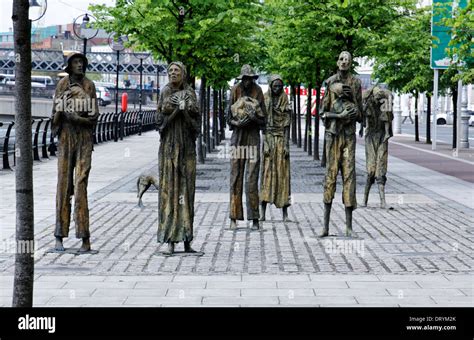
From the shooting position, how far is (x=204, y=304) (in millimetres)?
9789

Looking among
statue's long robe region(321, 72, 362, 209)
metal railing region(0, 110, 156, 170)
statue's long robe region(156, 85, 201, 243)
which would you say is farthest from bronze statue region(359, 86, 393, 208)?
metal railing region(0, 110, 156, 170)

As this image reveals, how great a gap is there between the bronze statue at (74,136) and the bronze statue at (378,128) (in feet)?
23.7

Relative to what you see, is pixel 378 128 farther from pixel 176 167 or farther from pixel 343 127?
pixel 176 167

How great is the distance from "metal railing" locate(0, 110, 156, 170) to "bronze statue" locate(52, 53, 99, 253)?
1453 centimetres

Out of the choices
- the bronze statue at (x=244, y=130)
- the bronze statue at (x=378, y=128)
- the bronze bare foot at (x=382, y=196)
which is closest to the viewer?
the bronze statue at (x=244, y=130)

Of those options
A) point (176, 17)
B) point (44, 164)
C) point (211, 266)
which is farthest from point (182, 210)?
point (44, 164)

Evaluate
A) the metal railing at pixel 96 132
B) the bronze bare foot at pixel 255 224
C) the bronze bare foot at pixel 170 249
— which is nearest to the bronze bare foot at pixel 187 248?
the bronze bare foot at pixel 170 249

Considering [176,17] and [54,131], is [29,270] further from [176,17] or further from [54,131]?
[176,17]

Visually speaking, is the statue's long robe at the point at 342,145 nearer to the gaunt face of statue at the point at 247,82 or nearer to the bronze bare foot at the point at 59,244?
the gaunt face of statue at the point at 247,82

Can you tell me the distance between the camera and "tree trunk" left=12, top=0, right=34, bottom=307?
25.9 ft

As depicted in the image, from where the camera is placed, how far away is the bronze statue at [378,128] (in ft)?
64.4

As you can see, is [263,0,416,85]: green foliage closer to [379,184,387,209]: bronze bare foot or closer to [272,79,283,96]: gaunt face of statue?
[379,184,387,209]: bronze bare foot

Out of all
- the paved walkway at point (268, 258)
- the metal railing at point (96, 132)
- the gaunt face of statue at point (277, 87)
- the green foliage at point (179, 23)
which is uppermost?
the green foliage at point (179, 23)

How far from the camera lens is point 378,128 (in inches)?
779
